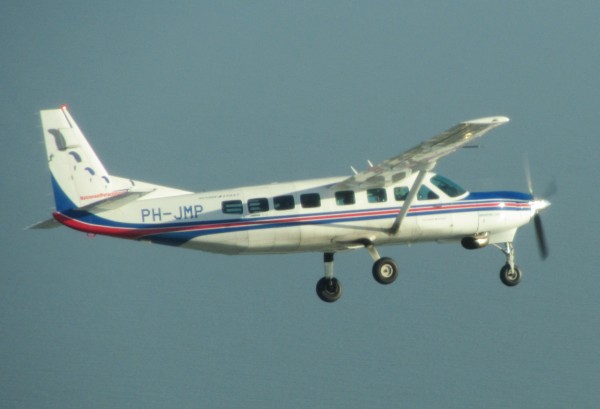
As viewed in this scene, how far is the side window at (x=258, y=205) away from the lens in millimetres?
37094

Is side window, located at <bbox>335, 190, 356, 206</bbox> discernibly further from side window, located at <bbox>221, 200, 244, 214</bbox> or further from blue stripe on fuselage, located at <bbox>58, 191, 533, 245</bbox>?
side window, located at <bbox>221, 200, 244, 214</bbox>

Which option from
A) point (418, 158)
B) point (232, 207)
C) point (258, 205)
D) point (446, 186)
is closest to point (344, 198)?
point (418, 158)

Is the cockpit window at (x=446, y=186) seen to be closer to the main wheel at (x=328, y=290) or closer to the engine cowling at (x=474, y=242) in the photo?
the engine cowling at (x=474, y=242)

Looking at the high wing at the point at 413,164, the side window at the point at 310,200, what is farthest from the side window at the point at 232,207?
the high wing at the point at 413,164

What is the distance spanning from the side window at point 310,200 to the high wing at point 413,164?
21.8 inches

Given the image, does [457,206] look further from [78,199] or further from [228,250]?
[78,199]

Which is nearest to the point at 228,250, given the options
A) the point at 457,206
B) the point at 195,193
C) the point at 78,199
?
the point at 195,193

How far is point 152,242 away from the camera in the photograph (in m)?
37.2

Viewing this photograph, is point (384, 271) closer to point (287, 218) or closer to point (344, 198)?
point (344, 198)

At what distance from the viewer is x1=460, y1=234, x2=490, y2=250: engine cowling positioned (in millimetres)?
39438

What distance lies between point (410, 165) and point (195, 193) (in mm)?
5708

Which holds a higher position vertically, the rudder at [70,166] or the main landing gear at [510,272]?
the rudder at [70,166]

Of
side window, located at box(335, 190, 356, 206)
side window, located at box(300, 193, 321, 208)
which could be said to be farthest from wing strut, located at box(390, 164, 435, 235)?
side window, located at box(300, 193, 321, 208)

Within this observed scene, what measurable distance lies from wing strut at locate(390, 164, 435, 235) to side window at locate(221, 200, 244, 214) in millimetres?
4223
